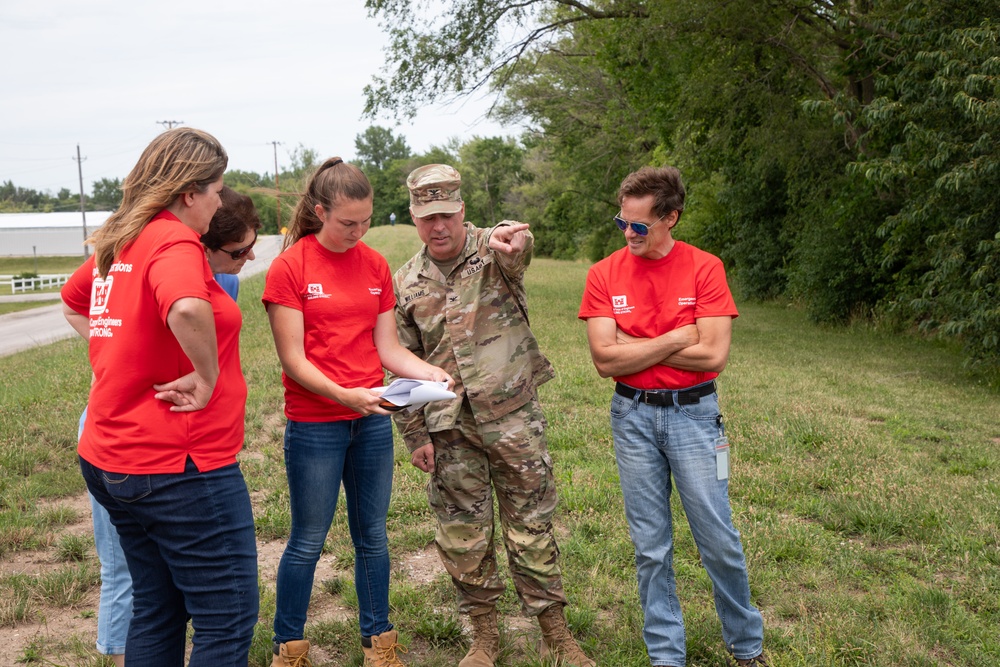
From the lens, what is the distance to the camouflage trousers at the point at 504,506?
3881 millimetres

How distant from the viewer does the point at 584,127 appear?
30500mm

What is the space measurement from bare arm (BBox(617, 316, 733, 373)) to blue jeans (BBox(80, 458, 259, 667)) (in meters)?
1.75

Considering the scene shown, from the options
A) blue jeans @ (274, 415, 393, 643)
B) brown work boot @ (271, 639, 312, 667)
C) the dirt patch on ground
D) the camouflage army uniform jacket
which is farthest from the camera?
the dirt patch on ground

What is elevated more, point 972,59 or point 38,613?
point 972,59

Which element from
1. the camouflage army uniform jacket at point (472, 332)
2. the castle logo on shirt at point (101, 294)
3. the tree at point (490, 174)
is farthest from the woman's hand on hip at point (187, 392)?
the tree at point (490, 174)

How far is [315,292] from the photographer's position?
138 inches

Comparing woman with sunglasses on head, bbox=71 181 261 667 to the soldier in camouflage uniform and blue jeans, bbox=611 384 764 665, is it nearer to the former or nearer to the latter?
the soldier in camouflage uniform

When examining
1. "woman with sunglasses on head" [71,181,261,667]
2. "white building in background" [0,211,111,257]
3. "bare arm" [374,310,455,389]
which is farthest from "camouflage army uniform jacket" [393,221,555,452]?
"white building in background" [0,211,111,257]

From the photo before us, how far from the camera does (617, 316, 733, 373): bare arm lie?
3424 millimetres

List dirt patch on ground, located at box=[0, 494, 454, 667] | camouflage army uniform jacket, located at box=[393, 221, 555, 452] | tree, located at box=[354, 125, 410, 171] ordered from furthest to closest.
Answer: tree, located at box=[354, 125, 410, 171]
dirt patch on ground, located at box=[0, 494, 454, 667]
camouflage army uniform jacket, located at box=[393, 221, 555, 452]

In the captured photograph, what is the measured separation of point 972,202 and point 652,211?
31.1 feet

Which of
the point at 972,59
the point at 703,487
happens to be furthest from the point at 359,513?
the point at 972,59

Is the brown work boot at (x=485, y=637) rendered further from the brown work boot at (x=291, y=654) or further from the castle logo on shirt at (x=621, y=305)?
the castle logo on shirt at (x=621, y=305)

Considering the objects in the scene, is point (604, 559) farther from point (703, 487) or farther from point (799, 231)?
point (799, 231)
